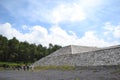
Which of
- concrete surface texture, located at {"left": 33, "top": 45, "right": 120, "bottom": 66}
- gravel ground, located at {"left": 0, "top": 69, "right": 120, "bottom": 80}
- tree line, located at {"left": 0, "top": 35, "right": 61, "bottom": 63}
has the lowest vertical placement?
gravel ground, located at {"left": 0, "top": 69, "right": 120, "bottom": 80}

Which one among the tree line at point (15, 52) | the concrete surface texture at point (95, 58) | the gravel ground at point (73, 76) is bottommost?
the gravel ground at point (73, 76)

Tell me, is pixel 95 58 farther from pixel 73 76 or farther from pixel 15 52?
pixel 15 52

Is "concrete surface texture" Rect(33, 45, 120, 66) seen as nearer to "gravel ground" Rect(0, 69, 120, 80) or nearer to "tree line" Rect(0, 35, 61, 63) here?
"gravel ground" Rect(0, 69, 120, 80)

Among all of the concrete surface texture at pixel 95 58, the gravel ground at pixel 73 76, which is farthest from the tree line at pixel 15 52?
the gravel ground at pixel 73 76

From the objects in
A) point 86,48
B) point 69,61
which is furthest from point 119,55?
point 86,48

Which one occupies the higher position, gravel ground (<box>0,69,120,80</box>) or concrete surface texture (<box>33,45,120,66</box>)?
concrete surface texture (<box>33,45,120,66</box>)

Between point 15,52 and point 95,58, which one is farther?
point 15,52

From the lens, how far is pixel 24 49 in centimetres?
7412

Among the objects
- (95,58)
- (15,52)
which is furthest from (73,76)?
(15,52)

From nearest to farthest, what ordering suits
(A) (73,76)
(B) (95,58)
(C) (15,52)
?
(A) (73,76) < (B) (95,58) < (C) (15,52)

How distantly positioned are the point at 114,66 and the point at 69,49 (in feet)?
70.8

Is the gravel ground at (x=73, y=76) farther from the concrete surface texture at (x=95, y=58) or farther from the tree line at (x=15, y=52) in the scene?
the tree line at (x=15, y=52)

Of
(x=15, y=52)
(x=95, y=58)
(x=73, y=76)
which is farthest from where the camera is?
(x=15, y=52)

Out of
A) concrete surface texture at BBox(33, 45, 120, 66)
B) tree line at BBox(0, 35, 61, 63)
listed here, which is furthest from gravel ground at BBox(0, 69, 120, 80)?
tree line at BBox(0, 35, 61, 63)
